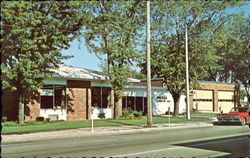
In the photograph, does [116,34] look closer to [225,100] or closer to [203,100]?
[203,100]

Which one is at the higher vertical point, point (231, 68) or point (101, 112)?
point (231, 68)

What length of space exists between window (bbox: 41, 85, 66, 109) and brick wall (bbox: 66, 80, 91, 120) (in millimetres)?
556

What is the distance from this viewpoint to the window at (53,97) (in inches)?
1091

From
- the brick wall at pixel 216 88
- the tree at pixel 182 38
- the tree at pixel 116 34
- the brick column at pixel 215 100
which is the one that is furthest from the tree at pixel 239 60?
the tree at pixel 116 34

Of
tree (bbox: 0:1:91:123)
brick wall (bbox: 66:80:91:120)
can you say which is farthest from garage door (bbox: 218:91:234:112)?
tree (bbox: 0:1:91:123)

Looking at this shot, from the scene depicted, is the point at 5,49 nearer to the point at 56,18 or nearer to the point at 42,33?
the point at 42,33

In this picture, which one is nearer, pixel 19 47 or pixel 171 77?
pixel 19 47

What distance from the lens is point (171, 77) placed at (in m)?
32.7

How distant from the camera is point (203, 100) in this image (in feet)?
165

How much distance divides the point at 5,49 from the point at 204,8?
2092 cm

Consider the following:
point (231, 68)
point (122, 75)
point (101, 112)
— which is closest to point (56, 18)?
point (122, 75)

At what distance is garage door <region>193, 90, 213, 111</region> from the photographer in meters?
48.8

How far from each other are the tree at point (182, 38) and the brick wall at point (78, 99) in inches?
308

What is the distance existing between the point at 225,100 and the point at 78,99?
3352 cm
